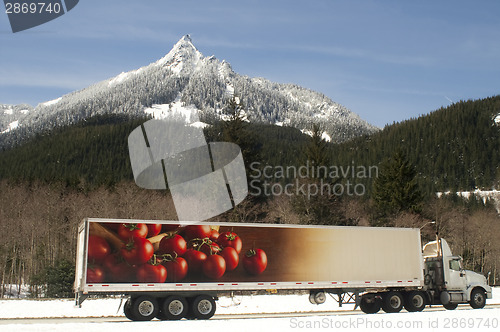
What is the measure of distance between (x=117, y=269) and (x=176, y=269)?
2171 millimetres

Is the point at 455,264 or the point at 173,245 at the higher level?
the point at 173,245

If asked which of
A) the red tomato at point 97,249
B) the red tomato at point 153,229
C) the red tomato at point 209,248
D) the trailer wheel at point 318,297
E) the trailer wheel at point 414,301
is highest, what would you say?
the red tomato at point 153,229

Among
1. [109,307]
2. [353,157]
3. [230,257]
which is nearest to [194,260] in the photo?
[230,257]

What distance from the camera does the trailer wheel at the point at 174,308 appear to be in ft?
63.7

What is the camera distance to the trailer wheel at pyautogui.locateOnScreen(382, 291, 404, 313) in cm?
2272

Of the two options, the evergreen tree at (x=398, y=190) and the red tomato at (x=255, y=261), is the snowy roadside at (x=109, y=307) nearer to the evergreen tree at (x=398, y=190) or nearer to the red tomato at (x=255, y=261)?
the red tomato at (x=255, y=261)

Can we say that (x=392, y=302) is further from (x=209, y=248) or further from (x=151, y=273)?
(x=151, y=273)

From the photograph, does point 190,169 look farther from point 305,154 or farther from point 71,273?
point 71,273

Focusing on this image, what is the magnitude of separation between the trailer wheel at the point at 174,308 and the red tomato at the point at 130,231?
8.54 ft

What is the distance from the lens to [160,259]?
64.8 feet

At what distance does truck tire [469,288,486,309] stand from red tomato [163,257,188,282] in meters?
Result: 13.6

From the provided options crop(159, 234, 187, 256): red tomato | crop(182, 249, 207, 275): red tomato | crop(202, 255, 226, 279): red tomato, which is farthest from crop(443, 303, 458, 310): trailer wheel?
crop(159, 234, 187, 256): red tomato

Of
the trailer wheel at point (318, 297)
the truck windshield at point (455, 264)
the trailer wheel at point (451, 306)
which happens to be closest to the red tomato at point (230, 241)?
the trailer wheel at point (318, 297)

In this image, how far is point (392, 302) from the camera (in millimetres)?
22891
